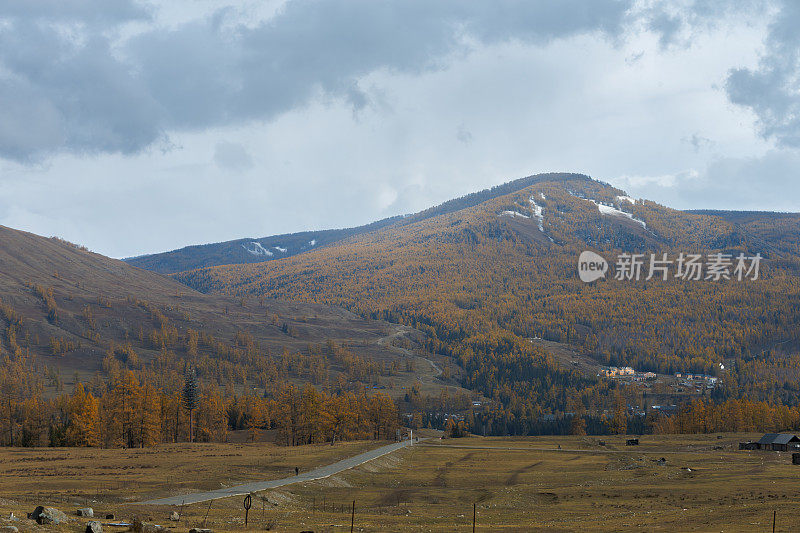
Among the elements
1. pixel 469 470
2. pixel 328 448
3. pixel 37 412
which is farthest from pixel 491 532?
pixel 37 412

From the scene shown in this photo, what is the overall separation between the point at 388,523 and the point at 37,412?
441 feet

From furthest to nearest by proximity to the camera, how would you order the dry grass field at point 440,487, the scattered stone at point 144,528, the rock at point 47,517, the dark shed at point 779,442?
1. the dark shed at point 779,442
2. the dry grass field at point 440,487
3. the rock at point 47,517
4. the scattered stone at point 144,528

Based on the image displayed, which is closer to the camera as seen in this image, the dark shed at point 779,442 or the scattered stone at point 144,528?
the scattered stone at point 144,528

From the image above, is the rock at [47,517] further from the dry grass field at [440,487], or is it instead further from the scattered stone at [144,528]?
the scattered stone at [144,528]

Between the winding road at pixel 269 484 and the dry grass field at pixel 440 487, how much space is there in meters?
1.87

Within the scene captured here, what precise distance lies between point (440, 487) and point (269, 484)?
20.2 metres

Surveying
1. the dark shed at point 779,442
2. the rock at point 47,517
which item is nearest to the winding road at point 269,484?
the rock at point 47,517

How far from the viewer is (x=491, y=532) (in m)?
46.6

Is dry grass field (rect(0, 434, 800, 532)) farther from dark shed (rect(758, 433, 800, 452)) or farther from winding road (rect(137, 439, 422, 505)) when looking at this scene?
dark shed (rect(758, 433, 800, 452))

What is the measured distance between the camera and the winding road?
197ft

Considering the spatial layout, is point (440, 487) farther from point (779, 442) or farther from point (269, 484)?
point (779, 442)

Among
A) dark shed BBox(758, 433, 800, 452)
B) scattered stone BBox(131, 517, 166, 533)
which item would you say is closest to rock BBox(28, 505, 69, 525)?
scattered stone BBox(131, 517, 166, 533)

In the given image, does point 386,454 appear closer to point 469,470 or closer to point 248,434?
point 469,470

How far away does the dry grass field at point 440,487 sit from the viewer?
50531 mm
